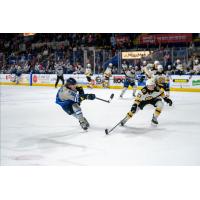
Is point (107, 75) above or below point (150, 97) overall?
above

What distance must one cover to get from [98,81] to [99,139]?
8367 mm

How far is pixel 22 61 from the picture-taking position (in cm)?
1452

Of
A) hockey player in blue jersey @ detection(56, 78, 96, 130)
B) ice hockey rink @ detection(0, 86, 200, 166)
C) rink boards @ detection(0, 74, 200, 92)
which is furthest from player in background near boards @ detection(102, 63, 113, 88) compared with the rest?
hockey player in blue jersey @ detection(56, 78, 96, 130)

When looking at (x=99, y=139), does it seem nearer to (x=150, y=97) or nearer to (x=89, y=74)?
(x=150, y=97)

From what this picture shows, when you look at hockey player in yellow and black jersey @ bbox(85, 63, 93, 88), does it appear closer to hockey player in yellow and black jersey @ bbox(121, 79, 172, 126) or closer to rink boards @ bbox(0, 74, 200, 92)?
rink boards @ bbox(0, 74, 200, 92)

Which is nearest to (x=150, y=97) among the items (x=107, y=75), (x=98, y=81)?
(x=107, y=75)

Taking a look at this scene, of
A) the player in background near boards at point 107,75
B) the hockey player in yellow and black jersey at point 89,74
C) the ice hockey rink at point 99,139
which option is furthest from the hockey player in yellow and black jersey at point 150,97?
the hockey player in yellow and black jersey at point 89,74

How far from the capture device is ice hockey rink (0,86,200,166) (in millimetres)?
4137

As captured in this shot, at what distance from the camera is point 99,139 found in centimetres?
500

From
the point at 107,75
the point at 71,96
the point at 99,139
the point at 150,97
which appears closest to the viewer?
the point at 99,139

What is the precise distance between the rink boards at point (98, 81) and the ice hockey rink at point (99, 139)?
12.7 ft

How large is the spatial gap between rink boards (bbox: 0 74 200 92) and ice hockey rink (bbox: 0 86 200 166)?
12.7ft
